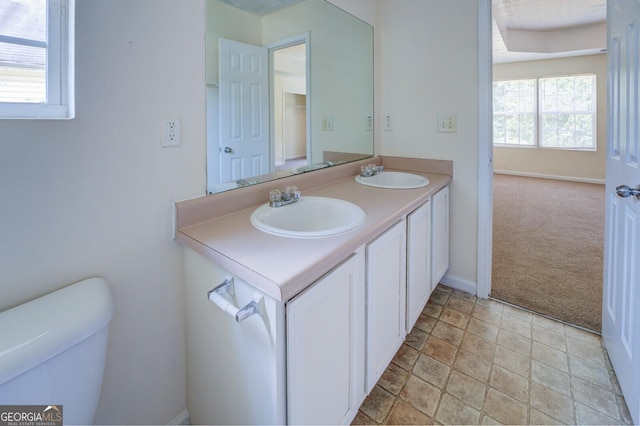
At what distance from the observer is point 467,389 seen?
4.68 ft

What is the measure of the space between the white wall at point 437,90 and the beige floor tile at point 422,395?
39.1 inches

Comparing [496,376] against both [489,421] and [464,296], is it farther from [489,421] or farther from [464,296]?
[464,296]

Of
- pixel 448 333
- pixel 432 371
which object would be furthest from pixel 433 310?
pixel 432 371

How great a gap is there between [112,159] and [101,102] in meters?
0.16

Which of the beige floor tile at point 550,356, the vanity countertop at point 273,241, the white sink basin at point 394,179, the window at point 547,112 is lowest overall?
the beige floor tile at point 550,356

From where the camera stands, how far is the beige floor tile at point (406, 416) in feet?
4.20

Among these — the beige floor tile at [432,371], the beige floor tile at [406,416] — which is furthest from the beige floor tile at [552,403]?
the beige floor tile at [406,416]

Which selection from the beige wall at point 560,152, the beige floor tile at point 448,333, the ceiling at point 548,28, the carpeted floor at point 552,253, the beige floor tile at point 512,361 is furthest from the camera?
the beige wall at point 560,152

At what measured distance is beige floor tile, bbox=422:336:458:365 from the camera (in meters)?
1.63

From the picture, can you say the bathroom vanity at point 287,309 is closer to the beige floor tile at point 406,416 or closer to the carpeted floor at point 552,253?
the beige floor tile at point 406,416

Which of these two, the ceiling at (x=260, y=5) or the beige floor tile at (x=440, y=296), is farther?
the beige floor tile at (x=440, y=296)

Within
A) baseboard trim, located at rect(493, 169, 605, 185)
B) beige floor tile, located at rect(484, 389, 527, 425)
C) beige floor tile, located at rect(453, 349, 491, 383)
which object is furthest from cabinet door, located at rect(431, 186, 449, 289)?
baseboard trim, located at rect(493, 169, 605, 185)

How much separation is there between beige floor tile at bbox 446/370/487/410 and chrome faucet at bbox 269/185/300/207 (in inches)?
41.9

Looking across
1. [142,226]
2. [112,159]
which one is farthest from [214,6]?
[142,226]
